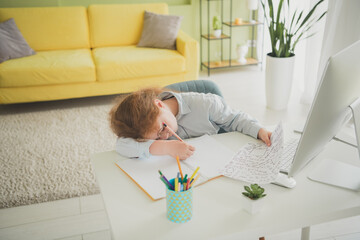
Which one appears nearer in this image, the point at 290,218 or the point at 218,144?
the point at 290,218

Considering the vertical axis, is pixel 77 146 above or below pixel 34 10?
below

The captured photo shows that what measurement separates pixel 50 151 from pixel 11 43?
1355 mm

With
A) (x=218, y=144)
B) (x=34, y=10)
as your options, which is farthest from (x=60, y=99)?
(x=218, y=144)

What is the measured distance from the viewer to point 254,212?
0.95 m

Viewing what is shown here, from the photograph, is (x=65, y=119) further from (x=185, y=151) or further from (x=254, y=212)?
(x=254, y=212)

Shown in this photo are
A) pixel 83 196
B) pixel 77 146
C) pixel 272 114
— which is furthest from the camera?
pixel 272 114

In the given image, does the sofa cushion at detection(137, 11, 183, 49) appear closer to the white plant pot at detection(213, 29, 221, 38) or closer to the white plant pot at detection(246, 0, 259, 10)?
the white plant pot at detection(213, 29, 221, 38)

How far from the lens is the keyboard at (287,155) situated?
1169 millimetres

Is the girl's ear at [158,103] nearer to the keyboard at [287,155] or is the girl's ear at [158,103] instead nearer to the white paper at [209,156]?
the white paper at [209,156]

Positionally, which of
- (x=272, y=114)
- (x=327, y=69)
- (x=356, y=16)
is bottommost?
(x=272, y=114)

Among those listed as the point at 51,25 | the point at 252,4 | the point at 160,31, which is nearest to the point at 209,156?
the point at 160,31

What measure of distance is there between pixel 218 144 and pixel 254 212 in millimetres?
421

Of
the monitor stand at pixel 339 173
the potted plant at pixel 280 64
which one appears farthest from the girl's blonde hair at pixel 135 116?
the potted plant at pixel 280 64

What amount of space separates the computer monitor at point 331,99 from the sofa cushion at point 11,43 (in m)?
3.07
